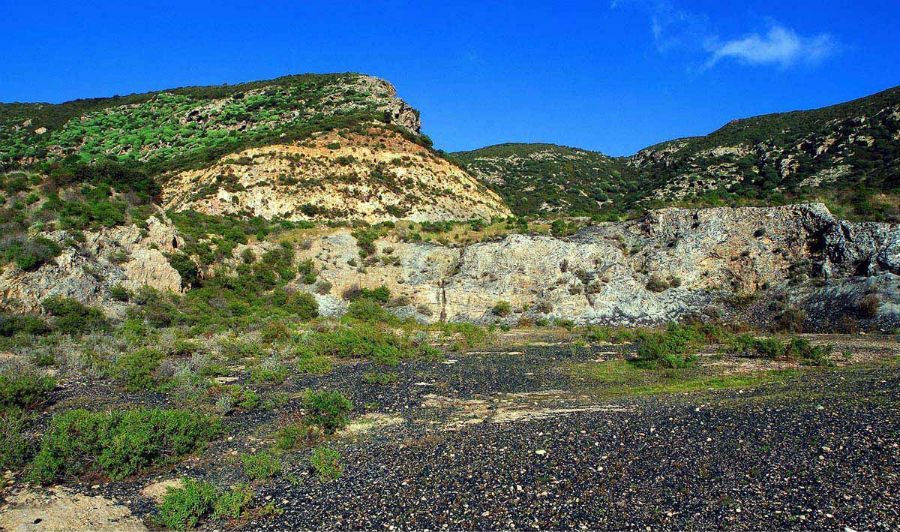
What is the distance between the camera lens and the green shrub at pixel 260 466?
24.2 ft

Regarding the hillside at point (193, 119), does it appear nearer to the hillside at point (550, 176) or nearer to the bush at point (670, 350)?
the hillside at point (550, 176)

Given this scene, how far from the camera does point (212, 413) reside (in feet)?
35.6

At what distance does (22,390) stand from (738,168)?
215 ft

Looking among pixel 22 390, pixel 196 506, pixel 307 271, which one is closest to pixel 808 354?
pixel 196 506

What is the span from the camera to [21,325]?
18531 mm

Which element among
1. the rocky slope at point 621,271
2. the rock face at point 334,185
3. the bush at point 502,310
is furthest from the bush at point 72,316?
A: the rock face at point 334,185


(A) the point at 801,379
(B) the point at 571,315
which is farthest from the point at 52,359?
(B) the point at 571,315

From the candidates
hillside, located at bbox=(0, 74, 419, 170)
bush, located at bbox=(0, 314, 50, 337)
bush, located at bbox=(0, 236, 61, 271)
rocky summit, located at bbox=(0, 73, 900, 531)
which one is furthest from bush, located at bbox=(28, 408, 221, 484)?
hillside, located at bbox=(0, 74, 419, 170)

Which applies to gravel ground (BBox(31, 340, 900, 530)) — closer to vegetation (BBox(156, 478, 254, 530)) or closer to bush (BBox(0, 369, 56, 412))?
vegetation (BBox(156, 478, 254, 530))

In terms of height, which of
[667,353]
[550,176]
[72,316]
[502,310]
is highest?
[550,176]

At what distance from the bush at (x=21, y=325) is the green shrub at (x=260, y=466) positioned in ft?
53.4

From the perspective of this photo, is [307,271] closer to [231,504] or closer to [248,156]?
A: [248,156]

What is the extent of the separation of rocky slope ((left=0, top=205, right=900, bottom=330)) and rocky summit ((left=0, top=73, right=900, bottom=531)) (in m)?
0.16

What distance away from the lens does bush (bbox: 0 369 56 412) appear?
10393mm
